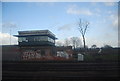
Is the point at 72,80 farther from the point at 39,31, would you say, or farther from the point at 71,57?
the point at 39,31

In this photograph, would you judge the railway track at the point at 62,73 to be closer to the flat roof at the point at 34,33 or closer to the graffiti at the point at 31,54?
the graffiti at the point at 31,54

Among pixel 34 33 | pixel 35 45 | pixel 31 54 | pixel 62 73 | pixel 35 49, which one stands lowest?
pixel 62 73

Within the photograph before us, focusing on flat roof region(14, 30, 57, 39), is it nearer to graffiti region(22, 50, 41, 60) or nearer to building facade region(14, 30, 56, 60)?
building facade region(14, 30, 56, 60)

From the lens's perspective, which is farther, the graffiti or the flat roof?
the flat roof

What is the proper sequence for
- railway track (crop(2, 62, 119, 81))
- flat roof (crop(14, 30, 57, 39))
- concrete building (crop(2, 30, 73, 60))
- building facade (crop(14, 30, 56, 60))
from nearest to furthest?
railway track (crop(2, 62, 119, 81)) < concrete building (crop(2, 30, 73, 60)) < building facade (crop(14, 30, 56, 60)) < flat roof (crop(14, 30, 57, 39))

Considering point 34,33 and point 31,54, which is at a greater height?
point 34,33

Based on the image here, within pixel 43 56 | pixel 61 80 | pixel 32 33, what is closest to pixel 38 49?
pixel 43 56

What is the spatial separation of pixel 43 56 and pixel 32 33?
19.5 feet

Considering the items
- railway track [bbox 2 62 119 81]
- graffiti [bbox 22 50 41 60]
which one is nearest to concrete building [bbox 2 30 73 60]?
graffiti [bbox 22 50 41 60]

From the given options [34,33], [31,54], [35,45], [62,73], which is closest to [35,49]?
[35,45]

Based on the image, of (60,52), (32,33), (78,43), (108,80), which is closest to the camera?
(108,80)

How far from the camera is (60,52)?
108 feet

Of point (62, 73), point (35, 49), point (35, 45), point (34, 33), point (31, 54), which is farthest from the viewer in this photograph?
point (34, 33)

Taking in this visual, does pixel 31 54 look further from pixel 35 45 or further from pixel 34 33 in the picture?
pixel 34 33
